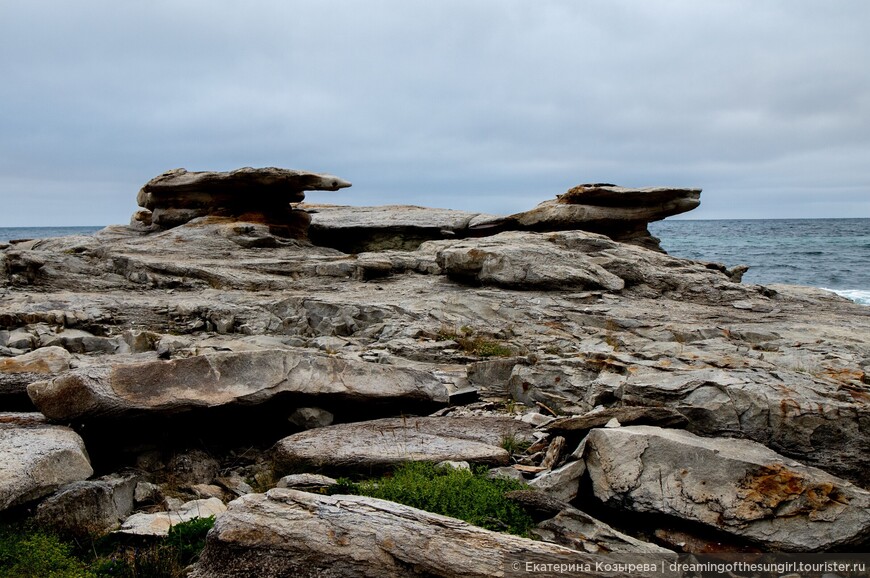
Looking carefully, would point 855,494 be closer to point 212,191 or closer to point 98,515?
point 98,515

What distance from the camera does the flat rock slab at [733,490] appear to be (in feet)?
21.0

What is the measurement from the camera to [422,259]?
59.0ft

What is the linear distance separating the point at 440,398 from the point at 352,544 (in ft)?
13.6

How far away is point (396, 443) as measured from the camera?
8133mm

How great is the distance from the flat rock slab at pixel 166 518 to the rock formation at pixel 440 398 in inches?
3.0

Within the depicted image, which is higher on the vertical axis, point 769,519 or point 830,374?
point 830,374

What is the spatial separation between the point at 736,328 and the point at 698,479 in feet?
21.8

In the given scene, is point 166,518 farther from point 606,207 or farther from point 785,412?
point 606,207

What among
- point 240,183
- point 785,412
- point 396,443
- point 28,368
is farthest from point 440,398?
point 240,183

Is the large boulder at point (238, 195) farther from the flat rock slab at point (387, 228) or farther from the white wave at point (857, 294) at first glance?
the white wave at point (857, 294)

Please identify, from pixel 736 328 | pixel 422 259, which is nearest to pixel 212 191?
pixel 422 259

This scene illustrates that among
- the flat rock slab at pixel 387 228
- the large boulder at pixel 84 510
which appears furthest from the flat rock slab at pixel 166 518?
the flat rock slab at pixel 387 228

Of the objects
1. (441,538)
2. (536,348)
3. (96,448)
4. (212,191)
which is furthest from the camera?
(212,191)

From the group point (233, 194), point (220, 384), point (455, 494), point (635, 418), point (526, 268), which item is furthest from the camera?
point (233, 194)
